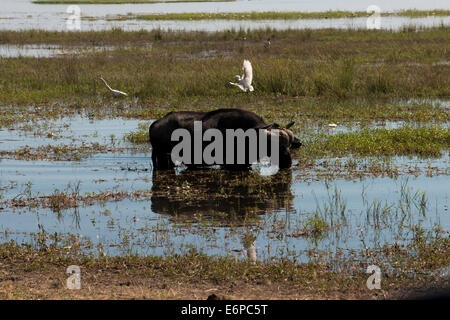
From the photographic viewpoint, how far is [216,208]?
8.16 meters

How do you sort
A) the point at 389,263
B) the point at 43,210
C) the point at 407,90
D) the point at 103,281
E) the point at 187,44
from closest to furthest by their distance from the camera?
the point at 103,281 → the point at 389,263 → the point at 43,210 → the point at 407,90 → the point at 187,44

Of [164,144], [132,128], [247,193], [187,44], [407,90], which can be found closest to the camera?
[247,193]

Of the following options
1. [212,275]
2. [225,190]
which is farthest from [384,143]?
[212,275]

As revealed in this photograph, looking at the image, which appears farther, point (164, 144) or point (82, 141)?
point (82, 141)

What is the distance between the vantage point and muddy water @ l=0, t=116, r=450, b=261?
686cm

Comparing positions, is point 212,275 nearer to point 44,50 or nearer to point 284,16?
point 44,50

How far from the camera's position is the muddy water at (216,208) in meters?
6.86

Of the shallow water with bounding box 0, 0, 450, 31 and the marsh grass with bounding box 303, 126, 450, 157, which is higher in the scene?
the shallow water with bounding box 0, 0, 450, 31

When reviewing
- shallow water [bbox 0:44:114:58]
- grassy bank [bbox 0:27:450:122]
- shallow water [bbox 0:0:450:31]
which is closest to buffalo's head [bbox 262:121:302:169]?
grassy bank [bbox 0:27:450:122]

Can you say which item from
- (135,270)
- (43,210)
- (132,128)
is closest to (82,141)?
(132,128)

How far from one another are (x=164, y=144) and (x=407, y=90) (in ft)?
26.5

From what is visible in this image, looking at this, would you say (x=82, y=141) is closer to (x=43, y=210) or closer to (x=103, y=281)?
(x=43, y=210)

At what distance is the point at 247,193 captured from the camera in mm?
8883

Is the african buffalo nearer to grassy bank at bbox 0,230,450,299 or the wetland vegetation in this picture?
the wetland vegetation
